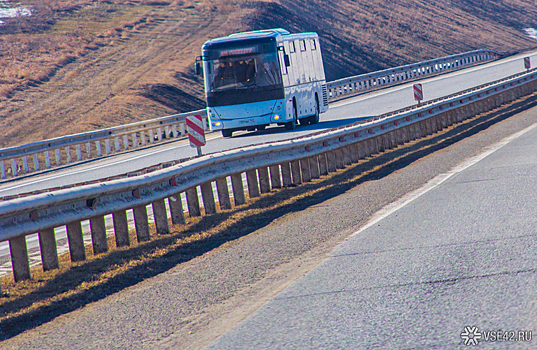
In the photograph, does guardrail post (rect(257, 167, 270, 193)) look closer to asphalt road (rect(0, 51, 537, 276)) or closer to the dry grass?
the dry grass

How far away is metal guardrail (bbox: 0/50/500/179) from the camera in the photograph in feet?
73.9

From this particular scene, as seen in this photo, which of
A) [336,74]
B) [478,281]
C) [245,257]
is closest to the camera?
[478,281]

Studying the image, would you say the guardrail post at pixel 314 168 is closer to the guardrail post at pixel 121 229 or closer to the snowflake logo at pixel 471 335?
the guardrail post at pixel 121 229

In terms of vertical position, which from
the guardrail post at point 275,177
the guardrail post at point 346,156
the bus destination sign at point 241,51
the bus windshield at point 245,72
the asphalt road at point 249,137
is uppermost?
the bus destination sign at point 241,51

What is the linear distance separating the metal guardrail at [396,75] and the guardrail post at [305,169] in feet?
89.5

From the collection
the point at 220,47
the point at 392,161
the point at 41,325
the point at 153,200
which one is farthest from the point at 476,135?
the point at 41,325

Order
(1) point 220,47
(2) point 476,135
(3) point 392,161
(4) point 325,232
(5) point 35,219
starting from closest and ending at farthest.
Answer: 1. (5) point 35,219
2. (4) point 325,232
3. (3) point 392,161
4. (2) point 476,135
5. (1) point 220,47

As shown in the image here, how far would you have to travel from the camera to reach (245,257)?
763 centimetres

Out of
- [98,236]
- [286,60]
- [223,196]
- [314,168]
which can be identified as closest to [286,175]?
[314,168]

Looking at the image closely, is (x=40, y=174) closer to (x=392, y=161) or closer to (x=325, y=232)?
(x=392, y=161)

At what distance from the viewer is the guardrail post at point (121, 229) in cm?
854

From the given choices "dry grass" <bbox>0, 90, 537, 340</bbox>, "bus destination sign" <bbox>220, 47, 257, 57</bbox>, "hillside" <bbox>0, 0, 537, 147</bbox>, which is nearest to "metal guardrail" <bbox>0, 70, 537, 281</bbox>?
"dry grass" <bbox>0, 90, 537, 340</bbox>

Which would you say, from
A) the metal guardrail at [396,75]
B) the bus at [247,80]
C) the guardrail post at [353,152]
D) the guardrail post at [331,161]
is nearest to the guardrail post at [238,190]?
the guardrail post at [331,161]

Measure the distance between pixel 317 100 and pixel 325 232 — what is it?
2154 centimetres
